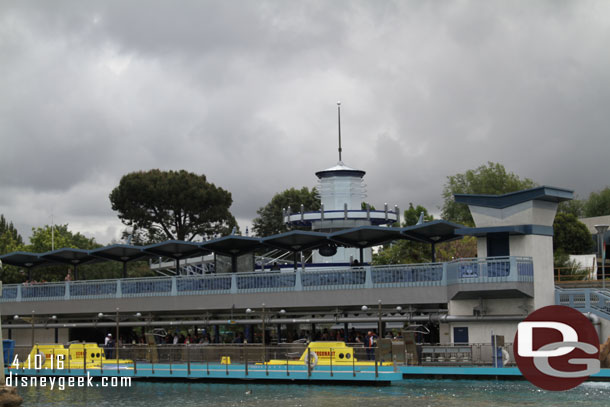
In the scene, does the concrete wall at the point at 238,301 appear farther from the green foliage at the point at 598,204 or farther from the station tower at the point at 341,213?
the green foliage at the point at 598,204

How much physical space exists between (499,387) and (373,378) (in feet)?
19.2

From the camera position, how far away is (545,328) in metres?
44.9

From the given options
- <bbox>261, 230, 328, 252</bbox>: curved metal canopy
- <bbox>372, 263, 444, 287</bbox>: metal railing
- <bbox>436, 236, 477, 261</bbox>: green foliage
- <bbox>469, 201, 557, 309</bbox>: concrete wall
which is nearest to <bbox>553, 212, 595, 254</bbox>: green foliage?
<bbox>436, 236, 477, 261</bbox>: green foliage

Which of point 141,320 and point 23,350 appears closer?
point 23,350

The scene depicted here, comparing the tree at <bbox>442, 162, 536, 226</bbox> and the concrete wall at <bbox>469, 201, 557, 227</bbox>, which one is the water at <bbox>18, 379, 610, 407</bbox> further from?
the tree at <bbox>442, 162, 536, 226</bbox>

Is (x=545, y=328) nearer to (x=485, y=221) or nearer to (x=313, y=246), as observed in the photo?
(x=485, y=221)

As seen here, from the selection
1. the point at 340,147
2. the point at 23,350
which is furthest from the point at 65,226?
the point at 23,350

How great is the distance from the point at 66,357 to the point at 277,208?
58.7 meters

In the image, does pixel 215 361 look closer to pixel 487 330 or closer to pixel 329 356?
pixel 329 356

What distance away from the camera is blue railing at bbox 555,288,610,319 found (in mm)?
44062

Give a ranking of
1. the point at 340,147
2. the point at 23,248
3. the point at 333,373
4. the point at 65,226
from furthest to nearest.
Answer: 1. the point at 65,226
2. the point at 23,248
3. the point at 340,147
4. the point at 333,373

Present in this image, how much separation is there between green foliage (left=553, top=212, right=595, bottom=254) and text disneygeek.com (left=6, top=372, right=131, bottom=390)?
44948 millimetres

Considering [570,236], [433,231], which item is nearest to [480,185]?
[570,236]

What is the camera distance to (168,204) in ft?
314
